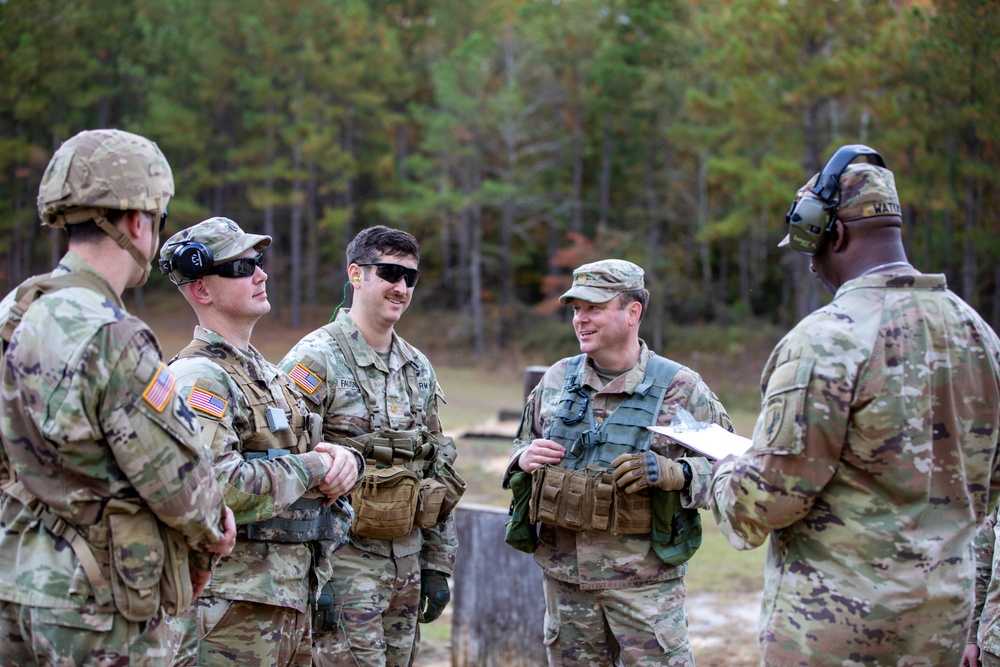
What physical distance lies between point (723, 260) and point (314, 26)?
1889 centimetres

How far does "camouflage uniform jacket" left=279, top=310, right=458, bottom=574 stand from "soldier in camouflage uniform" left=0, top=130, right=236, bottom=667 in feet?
5.50

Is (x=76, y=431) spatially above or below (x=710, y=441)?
above

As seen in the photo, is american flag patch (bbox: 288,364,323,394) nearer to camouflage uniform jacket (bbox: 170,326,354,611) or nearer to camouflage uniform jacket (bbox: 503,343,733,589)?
camouflage uniform jacket (bbox: 170,326,354,611)

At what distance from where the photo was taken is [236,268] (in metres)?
3.69

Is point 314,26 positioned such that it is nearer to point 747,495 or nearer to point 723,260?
point 723,260

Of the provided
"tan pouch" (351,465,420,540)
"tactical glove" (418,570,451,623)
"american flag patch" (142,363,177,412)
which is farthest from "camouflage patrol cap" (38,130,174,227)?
"tactical glove" (418,570,451,623)

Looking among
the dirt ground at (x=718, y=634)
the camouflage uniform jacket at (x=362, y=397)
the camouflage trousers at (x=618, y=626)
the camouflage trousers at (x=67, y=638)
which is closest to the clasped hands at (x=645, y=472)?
the camouflage trousers at (x=618, y=626)

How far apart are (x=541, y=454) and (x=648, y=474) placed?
541 millimetres

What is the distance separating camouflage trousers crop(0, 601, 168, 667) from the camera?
8.34 ft

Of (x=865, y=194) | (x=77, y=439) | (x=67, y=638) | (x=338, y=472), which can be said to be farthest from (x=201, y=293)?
(x=865, y=194)

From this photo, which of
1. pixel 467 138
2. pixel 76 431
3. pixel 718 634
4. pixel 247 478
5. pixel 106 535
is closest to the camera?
pixel 76 431

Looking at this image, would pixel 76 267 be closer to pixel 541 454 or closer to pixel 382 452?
pixel 382 452

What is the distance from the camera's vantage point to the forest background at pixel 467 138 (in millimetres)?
29609

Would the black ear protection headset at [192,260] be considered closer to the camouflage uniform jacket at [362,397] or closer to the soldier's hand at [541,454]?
the camouflage uniform jacket at [362,397]
